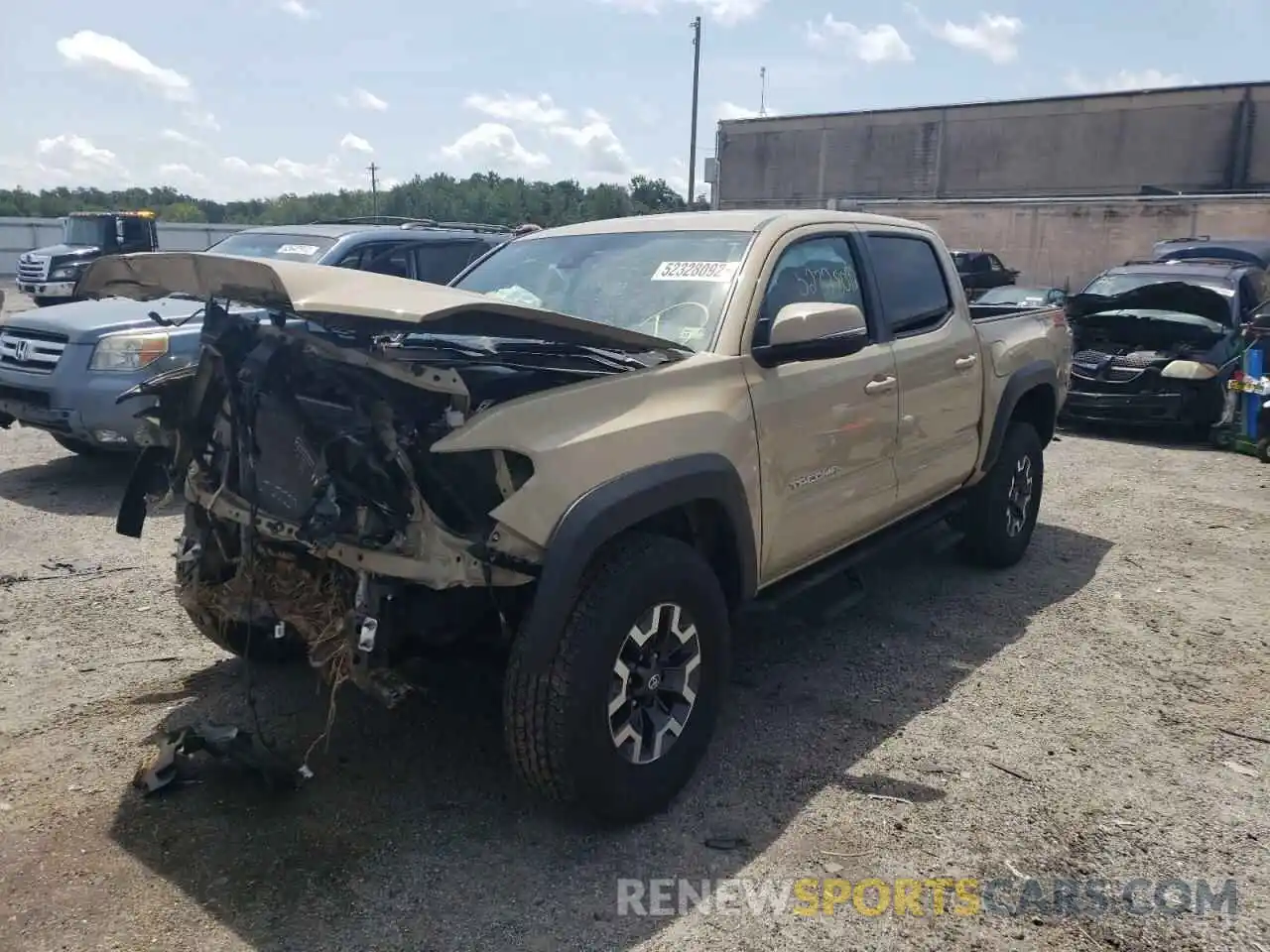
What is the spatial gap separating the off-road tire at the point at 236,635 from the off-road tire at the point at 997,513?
3.55 metres

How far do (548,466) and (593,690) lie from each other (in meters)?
0.66

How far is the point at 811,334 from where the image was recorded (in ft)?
11.3

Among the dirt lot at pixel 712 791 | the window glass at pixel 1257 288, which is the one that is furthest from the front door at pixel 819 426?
the window glass at pixel 1257 288

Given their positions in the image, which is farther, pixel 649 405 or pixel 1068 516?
pixel 1068 516

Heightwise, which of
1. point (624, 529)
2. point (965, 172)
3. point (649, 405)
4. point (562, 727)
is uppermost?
point (965, 172)

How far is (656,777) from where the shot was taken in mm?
3180

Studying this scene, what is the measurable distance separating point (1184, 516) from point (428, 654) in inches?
235

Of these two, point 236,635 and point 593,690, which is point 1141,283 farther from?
point 236,635

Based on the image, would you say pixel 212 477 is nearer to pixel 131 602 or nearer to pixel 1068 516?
pixel 131 602

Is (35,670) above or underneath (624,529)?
underneath

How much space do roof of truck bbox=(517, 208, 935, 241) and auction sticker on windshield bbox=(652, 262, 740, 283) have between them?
0.86ft

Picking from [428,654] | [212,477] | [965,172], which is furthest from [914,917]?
[965,172]

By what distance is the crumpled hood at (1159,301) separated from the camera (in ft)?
34.9

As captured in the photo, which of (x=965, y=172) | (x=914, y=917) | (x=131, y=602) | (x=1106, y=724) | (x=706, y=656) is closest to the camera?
(x=914, y=917)
